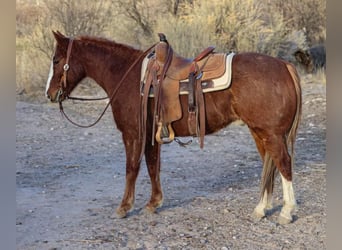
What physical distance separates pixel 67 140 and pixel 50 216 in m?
1.53

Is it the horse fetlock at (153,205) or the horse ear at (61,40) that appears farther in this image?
the horse fetlock at (153,205)

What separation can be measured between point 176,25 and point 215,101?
227cm

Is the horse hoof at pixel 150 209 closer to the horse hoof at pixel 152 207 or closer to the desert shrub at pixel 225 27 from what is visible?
the horse hoof at pixel 152 207

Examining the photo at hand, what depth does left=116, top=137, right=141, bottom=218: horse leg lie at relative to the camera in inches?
95.8

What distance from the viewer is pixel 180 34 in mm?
4309

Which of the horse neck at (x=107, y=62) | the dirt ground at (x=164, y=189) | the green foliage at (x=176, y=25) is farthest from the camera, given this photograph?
the green foliage at (x=176, y=25)

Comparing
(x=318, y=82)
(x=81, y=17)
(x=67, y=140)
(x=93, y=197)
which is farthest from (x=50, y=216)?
(x=81, y=17)

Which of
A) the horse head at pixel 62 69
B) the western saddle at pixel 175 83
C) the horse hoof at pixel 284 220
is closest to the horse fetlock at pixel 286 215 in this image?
the horse hoof at pixel 284 220

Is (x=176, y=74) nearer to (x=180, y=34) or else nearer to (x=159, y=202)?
(x=159, y=202)

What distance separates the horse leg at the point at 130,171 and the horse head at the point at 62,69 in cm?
42

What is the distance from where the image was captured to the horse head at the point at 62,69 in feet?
7.93

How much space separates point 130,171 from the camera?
8.11 ft

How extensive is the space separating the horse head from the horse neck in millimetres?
68

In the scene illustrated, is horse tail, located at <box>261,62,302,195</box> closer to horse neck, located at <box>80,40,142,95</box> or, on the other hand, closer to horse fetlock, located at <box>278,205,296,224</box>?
horse fetlock, located at <box>278,205,296,224</box>
